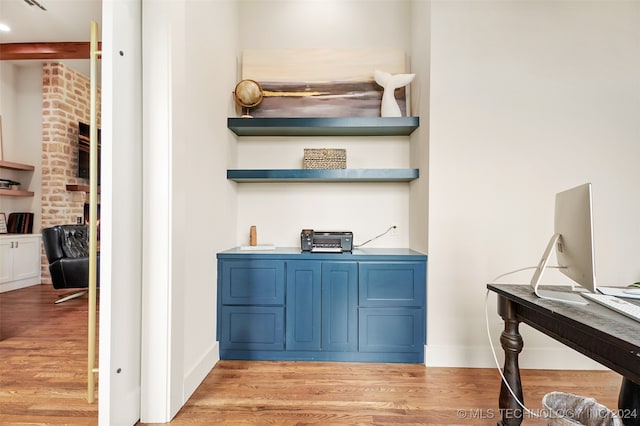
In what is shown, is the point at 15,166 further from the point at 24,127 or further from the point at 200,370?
the point at 200,370

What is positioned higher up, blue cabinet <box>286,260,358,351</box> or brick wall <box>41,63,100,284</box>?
brick wall <box>41,63,100,284</box>

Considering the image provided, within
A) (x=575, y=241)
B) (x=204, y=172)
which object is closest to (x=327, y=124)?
(x=204, y=172)

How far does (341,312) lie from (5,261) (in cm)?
476

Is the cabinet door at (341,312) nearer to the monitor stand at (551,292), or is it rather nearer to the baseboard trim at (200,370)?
the baseboard trim at (200,370)

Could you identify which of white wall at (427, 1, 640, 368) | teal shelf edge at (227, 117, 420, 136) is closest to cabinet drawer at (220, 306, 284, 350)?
white wall at (427, 1, 640, 368)

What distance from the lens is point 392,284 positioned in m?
2.45

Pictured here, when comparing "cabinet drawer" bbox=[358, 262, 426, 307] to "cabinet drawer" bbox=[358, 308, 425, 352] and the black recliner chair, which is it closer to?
"cabinet drawer" bbox=[358, 308, 425, 352]

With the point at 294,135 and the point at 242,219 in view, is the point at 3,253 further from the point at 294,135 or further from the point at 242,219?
the point at 294,135

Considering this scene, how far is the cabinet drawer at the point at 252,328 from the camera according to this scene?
2475mm

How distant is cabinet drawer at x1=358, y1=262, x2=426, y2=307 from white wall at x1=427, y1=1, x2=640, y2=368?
0.10 metres

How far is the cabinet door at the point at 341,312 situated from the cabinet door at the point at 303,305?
56mm

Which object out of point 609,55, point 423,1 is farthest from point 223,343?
point 609,55

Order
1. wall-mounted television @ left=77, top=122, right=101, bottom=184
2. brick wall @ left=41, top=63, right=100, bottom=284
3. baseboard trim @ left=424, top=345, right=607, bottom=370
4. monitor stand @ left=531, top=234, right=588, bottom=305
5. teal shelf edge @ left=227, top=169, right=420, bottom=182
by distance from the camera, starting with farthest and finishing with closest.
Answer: wall-mounted television @ left=77, top=122, right=101, bottom=184 → brick wall @ left=41, top=63, right=100, bottom=284 → teal shelf edge @ left=227, top=169, right=420, bottom=182 → baseboard trim @ left=424, top=345, right=607, bottom=370 → monitor stand @ left=531, top=234, right=588, bottom=305

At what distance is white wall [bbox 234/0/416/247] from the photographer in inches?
117
